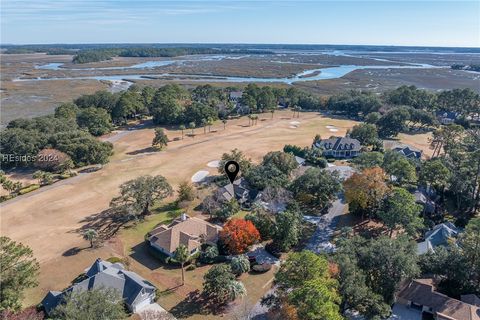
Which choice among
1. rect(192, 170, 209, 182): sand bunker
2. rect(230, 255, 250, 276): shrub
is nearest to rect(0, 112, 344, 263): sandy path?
rect(192, 170, 209, 182): sand bunker

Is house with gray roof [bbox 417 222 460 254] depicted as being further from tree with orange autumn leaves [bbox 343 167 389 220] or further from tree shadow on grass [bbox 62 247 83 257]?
tree shadow on grass [bbox 62 247 83 257]

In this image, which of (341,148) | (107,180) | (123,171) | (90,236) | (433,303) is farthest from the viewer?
(341,148)

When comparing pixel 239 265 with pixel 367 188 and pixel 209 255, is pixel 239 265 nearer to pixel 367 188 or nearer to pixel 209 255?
pixel 209 255

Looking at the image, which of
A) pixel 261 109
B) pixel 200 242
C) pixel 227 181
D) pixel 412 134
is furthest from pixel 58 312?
pixel 261 109

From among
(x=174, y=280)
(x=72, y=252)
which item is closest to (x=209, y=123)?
(x=72, y=252)

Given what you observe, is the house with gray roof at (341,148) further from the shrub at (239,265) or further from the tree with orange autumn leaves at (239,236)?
the shrub at (239,265)

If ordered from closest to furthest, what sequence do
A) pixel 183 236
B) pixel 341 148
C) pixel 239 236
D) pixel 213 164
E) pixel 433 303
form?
1. pixel 433 303
2. pixel 239 236
3. pixel 183 236
4. pixel 213 164
5. pixel 341 148
